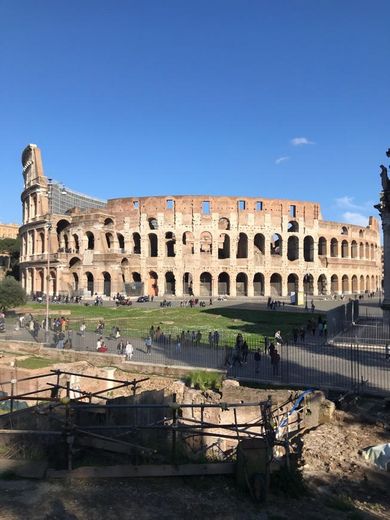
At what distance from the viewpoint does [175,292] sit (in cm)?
4950

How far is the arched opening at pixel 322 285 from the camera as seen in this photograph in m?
54.0

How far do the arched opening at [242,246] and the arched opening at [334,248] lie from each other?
508 inches

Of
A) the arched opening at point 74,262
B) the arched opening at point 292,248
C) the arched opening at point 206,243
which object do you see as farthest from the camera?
the arched opening at point 292,248

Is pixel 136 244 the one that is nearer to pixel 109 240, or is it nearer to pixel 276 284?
pixel 109 240

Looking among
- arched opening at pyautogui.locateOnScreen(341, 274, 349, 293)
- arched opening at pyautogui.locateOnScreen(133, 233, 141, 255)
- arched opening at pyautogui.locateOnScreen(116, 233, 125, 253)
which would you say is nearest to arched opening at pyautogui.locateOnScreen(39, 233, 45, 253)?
arched opening at pyautogui.locateOnScreen(116, 233, 125, 253)

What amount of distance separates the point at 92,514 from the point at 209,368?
31.9ft

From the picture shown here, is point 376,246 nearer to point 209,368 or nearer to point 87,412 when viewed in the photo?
point 209,368

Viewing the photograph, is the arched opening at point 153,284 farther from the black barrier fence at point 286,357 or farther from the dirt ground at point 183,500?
the dirt ground at point 183,500

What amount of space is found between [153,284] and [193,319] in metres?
22.4

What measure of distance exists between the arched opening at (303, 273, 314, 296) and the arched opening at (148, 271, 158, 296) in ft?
61.1

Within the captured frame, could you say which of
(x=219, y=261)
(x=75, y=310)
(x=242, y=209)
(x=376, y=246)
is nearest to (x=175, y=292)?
(x=219, y=261)

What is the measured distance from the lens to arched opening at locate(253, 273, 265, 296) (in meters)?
51.2

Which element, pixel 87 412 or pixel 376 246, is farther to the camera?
pixel 376 246

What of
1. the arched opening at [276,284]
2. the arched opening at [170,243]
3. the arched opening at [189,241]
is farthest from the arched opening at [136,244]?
the arched opening at [276,284]
